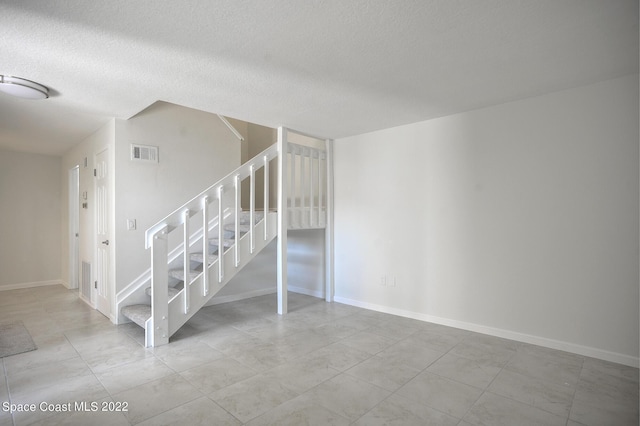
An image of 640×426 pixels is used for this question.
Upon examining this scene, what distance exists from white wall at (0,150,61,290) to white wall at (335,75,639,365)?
224 inches

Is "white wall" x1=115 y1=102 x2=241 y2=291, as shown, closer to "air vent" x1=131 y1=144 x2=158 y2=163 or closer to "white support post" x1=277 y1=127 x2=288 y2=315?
"air vent" x1=131 y1=144 x2=158 y2=163

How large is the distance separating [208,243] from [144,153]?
1338mm

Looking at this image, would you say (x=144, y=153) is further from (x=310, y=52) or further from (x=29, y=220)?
(x=29, y=220)

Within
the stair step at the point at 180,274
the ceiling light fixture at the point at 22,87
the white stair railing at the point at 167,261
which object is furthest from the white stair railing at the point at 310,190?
the ceiling light fixture at the point at 22,87

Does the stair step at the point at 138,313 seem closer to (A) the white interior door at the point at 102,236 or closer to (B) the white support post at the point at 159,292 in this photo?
(B) the white support post at the point at 159,292

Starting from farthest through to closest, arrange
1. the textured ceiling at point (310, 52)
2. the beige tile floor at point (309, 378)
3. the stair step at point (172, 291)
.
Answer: the stair step at point (172, 291), the beige tile floor at point (309, 378), the textured ceiling at point (310, 52)

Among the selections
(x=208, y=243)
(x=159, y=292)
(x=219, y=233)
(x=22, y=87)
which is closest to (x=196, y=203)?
(x=219, y=233)

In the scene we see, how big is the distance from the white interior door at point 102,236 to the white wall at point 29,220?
2563 millimetres

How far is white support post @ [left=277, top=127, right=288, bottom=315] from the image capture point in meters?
4.28

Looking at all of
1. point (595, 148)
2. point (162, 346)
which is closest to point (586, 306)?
point (595, 148)

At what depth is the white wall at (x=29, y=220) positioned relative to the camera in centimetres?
576

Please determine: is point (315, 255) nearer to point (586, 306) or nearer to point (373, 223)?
point (373, 223)

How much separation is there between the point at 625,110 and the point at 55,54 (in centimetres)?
437

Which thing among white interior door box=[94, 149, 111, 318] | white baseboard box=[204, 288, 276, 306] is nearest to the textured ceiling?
white interior door box=[94, 149, 111, 318]
